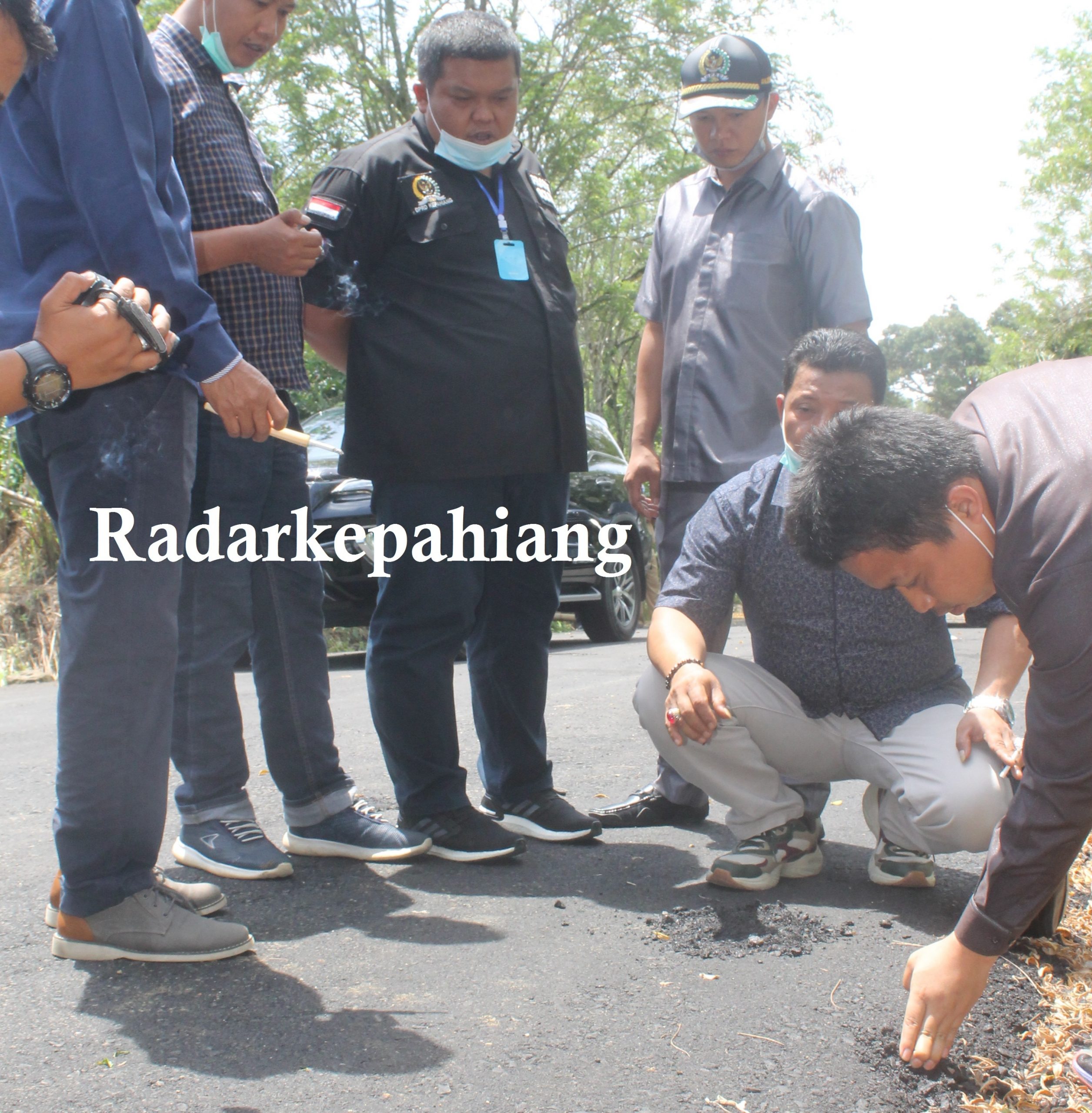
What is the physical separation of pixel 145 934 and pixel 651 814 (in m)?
1.65

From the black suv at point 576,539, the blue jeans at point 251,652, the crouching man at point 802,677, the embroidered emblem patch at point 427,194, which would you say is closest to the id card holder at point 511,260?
the embroidered emblem patch at point 427,194

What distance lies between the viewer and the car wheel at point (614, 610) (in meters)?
8.92

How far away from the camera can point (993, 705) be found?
8.96 ft

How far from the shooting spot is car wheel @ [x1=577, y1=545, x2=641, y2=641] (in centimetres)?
892

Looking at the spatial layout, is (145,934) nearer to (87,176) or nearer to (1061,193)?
(87,176)

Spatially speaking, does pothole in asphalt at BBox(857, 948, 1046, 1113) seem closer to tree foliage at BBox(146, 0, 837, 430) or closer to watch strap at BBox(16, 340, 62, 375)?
watch strap at BBox(16, 340, 62, 375)

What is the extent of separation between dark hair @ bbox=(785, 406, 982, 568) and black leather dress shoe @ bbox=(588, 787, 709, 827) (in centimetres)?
177

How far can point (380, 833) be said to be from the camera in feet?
10.2

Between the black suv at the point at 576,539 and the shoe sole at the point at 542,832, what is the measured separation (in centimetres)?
293

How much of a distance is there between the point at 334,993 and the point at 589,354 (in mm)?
23976

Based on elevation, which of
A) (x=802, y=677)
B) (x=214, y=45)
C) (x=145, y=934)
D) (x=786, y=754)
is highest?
(x=214, y=45)

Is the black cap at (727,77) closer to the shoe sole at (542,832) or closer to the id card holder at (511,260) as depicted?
the id card holder at (511,260)

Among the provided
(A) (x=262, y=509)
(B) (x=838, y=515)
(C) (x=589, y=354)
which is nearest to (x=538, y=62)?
(C) (x=589, y=354)

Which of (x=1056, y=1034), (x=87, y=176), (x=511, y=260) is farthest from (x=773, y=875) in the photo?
(x=87, y=176)
